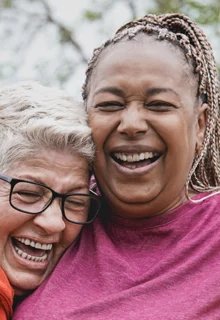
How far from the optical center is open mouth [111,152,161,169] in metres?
2.46

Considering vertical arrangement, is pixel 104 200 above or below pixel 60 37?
below

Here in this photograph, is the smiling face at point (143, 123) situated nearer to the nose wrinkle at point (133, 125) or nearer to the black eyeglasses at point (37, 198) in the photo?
the nose wrinkle at point (133, 125)

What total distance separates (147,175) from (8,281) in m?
0.72

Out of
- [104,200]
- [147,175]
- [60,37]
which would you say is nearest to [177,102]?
[147,175]

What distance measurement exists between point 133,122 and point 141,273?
0.62 m

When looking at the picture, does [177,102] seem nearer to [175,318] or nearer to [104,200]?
[104,200]

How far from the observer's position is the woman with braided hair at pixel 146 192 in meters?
2.26

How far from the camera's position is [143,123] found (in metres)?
2.41

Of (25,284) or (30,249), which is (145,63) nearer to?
(30,249)

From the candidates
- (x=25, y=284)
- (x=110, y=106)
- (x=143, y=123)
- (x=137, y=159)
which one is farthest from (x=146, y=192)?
(x=25, y=284)

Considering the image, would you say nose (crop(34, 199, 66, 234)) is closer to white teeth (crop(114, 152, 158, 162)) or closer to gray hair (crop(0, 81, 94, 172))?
gray hair (crop(0, 81, 94, 172))

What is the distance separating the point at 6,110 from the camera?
244cm

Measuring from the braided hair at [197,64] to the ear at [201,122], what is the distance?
2cm

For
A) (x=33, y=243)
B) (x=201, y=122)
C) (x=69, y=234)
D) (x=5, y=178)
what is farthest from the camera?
(x=201, y=122)
